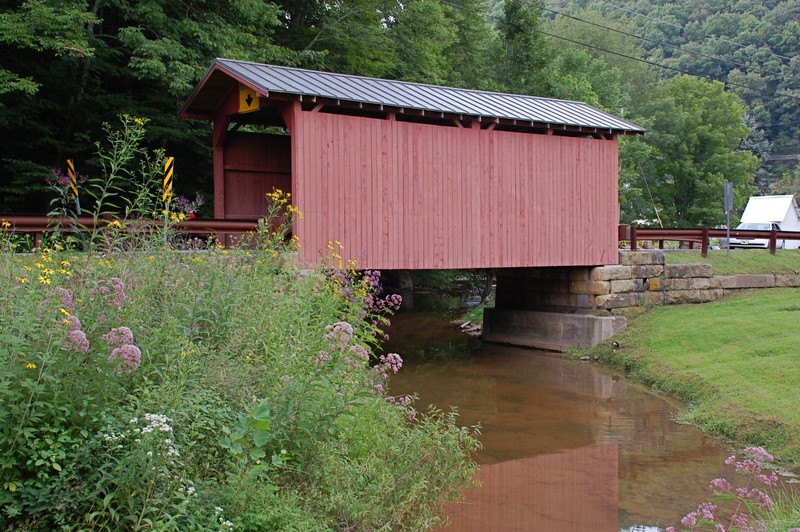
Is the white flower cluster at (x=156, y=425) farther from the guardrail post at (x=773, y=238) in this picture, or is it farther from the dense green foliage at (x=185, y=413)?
the guardrail post at (x=773, y=238)

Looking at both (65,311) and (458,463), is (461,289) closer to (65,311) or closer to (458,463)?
(458,463)

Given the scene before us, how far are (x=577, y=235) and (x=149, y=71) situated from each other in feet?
27.6

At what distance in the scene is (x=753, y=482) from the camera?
25.1ft

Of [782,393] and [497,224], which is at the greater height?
[497,224]

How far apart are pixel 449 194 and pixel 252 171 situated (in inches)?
138

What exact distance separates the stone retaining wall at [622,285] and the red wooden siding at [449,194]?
533 millimetres

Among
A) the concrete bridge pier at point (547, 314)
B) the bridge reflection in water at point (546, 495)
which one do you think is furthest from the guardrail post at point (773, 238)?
the bridge reflection in water at point (546, 495)

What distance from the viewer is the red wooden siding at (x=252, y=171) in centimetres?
1420

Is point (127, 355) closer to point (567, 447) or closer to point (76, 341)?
point (76, 341)

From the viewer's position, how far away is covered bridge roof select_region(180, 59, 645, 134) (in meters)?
12.0

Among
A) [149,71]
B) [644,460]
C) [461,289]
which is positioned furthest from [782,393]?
[461,289]

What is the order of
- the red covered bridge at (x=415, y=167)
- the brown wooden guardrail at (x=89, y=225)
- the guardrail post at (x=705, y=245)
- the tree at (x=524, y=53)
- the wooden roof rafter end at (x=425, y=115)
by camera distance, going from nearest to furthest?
the brown wooden guardrail at (x=89, y=225)
the wooden roof rafter end at (x=425, y=115)
the red covered bridge at (x=415, y=167)
the guardrail post at (x=705, y=245)
the tree at (x=524, y=53)

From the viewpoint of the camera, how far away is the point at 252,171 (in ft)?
47.4

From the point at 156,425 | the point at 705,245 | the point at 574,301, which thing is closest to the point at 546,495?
the point at 156,425
